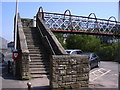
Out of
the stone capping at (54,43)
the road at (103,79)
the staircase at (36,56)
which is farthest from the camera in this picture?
the staircase at (36,56)

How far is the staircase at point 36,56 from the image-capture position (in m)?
11.4

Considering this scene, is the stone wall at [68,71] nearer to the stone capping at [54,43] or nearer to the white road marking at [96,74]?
the stone capping at [54,43]

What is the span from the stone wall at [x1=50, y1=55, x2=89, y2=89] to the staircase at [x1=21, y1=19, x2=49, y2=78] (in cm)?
284

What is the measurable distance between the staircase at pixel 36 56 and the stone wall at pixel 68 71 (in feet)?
9.32

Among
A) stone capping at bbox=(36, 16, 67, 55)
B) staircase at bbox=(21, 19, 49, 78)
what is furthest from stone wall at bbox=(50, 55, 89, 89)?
staircase at bbox=(21, 19, 49, 78)

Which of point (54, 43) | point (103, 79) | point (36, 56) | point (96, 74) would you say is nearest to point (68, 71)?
point (103, 79)

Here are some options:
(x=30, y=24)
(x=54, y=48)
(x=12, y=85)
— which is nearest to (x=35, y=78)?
(x=12, y=85)

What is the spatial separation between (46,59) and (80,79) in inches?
174

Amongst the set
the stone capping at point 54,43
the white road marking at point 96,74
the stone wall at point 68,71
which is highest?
the stone capping at point 54,43

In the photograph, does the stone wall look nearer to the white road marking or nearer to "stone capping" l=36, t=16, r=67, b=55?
"stone capping" l=36, t=16, r=67, b=55

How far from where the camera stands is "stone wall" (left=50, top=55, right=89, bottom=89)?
27.7 feet

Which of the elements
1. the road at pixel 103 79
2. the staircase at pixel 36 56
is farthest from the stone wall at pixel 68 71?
the staircase at pixel 36 56

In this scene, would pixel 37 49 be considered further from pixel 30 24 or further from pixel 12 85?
pixel 30 24

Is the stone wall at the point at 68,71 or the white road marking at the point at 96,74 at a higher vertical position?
the stone wall at the point at 68,71
